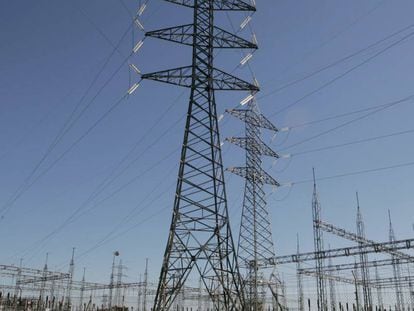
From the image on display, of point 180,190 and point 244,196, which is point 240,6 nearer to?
point 180,190

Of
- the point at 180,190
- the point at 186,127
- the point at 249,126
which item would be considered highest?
the point at 249,126

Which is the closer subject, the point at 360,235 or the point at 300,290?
the point at 360,235

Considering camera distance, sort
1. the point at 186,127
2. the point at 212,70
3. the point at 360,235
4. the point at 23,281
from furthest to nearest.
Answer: the point at 23,281 < the point at 360,235 < the point at 212,70 < the point at 186,127

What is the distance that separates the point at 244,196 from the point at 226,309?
14227mm

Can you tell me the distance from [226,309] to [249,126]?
1752 cm

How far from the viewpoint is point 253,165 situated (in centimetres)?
3219

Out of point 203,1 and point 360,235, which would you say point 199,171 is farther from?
point 360,235

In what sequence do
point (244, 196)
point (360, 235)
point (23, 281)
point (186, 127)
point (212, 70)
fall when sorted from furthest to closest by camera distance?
point (23, 281) < point (360, 235) < point (244, 196) < point (212, 70) < point (186, 127)

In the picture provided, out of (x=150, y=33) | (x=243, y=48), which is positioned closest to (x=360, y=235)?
(x=243, y=48)

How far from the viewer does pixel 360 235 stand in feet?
165

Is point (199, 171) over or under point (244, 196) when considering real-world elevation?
under

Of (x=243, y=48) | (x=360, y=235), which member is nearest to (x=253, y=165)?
(x=243, y=48)

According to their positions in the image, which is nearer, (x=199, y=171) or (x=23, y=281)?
(x=199, y=171)

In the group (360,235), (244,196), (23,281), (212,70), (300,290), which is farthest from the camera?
(23,281)
